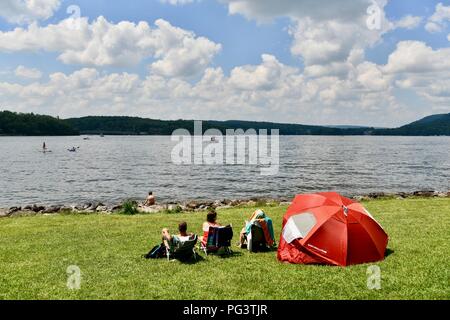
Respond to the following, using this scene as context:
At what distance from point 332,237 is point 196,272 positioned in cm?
457

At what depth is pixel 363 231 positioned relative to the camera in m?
13.5

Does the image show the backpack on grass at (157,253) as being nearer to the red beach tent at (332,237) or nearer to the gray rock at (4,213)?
the red beach tent at (332,237)

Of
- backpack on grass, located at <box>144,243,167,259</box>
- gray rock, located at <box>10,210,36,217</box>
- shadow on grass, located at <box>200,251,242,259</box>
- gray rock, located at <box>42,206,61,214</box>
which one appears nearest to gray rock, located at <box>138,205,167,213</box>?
gray rock, located at <box>42,206,61,214</box>

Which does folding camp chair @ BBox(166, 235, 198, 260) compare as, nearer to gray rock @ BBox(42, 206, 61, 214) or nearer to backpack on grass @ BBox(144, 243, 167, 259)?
backpack on grass @ BBox(144, 243, 167, 259)

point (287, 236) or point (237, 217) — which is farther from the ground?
point (287, 236)

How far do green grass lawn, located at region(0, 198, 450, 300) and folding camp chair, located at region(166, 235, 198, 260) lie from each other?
1.31 feet

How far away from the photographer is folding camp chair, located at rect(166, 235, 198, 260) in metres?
13.6

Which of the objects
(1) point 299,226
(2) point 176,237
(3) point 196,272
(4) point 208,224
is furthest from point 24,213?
(1) point 299,226

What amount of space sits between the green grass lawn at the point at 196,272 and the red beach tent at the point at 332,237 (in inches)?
17.8

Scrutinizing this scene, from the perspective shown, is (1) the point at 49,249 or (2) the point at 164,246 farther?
(1) the point at 49,249
